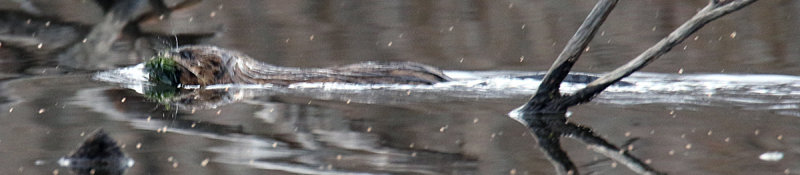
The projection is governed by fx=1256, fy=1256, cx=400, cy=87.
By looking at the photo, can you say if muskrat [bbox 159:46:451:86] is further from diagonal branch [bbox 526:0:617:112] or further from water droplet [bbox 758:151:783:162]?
water droplet [bbox 758:151:783:162]

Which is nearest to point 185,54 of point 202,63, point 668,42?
point 202,63

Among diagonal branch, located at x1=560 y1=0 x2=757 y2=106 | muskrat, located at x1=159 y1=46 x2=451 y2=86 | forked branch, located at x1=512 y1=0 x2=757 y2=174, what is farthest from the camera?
muskrat, located at x1=159 y1=46 x2=451 y2=86

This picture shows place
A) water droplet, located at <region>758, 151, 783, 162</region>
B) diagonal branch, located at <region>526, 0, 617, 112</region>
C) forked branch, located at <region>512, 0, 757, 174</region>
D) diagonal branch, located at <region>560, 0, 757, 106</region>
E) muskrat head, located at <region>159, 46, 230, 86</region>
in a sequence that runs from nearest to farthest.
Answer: water droplet, located at <region>758, 151, 783, 162</region>, forked branch, located at <region>512, 0, 757, 174</region>, diagonal branch, located at <region>560, 0, 757, 106</region>, diagonal branch, located at <region>526, 0, 617, 112</region>, muskrat head, located at <region>159, 46, 230, 86</region>

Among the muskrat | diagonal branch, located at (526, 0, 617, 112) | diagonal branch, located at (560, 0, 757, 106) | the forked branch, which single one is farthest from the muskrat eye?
diagonal branch, located at (560, 0, 757, 106)

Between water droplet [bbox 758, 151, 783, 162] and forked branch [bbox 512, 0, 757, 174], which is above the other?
forked branch [bbox 512, 0, 757, 174]

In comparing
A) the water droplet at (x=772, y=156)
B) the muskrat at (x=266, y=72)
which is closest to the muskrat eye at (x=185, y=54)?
the muskrat at (x=266, y=72)

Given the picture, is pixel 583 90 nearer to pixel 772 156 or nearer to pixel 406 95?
pixel 772 156
